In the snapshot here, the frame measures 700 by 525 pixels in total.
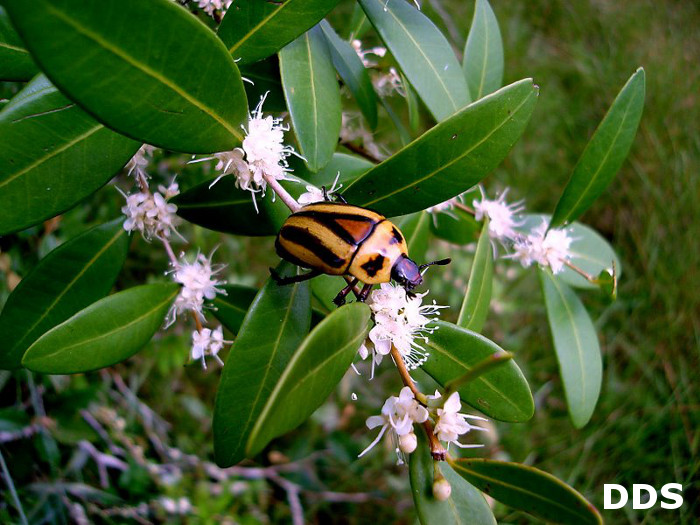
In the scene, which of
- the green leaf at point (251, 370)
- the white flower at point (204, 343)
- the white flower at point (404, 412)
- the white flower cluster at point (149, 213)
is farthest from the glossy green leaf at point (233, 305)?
the white flower at point (404, 412)

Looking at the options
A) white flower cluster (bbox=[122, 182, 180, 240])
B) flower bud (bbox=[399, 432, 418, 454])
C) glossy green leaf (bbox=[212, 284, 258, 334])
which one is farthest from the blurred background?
flower bud (bbox=[399, 432, 418, 454])

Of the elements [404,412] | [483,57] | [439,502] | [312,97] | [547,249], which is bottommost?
[439,502]

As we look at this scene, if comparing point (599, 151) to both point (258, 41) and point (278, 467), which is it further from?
point (278, 467)

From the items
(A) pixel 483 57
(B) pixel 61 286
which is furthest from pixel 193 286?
(A) pixel 483 57

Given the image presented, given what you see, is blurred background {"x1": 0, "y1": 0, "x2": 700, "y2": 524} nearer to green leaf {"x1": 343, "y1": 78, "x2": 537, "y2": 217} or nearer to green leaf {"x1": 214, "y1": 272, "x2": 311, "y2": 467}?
green leaf {"x1": 214, "y1": 272, "x2": 311, "y2": 467}

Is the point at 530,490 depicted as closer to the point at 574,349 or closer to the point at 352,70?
the point at 574,349

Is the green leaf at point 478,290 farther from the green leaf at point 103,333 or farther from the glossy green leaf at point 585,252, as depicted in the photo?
the green leaf at point 103,333
